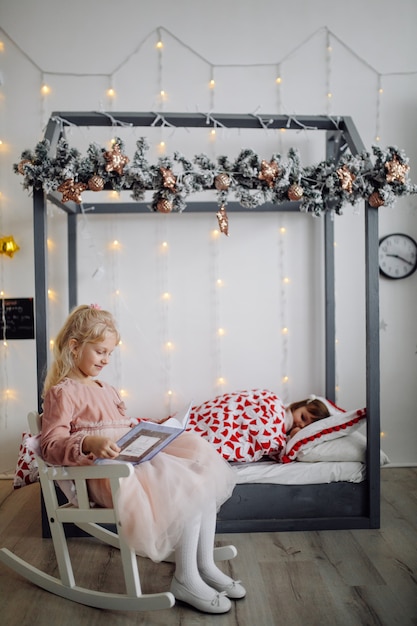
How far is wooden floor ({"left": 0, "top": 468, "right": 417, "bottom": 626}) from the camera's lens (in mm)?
1832

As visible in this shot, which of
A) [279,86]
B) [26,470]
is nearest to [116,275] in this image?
[26,470]

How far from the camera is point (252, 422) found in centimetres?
271

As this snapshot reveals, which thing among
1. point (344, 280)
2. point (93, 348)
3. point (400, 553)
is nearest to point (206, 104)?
point (344, 280)

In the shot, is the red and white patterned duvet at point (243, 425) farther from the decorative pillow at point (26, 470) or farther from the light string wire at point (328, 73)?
the light string wire at point (328, 73)

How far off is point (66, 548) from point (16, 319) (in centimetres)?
173

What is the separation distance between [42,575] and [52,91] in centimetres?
261

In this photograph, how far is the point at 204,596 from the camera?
187cm

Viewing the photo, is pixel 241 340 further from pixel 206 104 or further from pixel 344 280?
pixel 206 104

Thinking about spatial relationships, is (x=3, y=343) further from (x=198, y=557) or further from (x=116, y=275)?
(x=198, y=557)

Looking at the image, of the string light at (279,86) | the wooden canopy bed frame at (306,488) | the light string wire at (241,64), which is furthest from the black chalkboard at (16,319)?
the string light at (279,86)

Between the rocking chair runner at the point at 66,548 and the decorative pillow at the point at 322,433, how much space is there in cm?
61

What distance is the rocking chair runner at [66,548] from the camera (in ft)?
5.85

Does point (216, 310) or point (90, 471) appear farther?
point (216, 310)

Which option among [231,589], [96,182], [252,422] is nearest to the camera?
[231,589]
